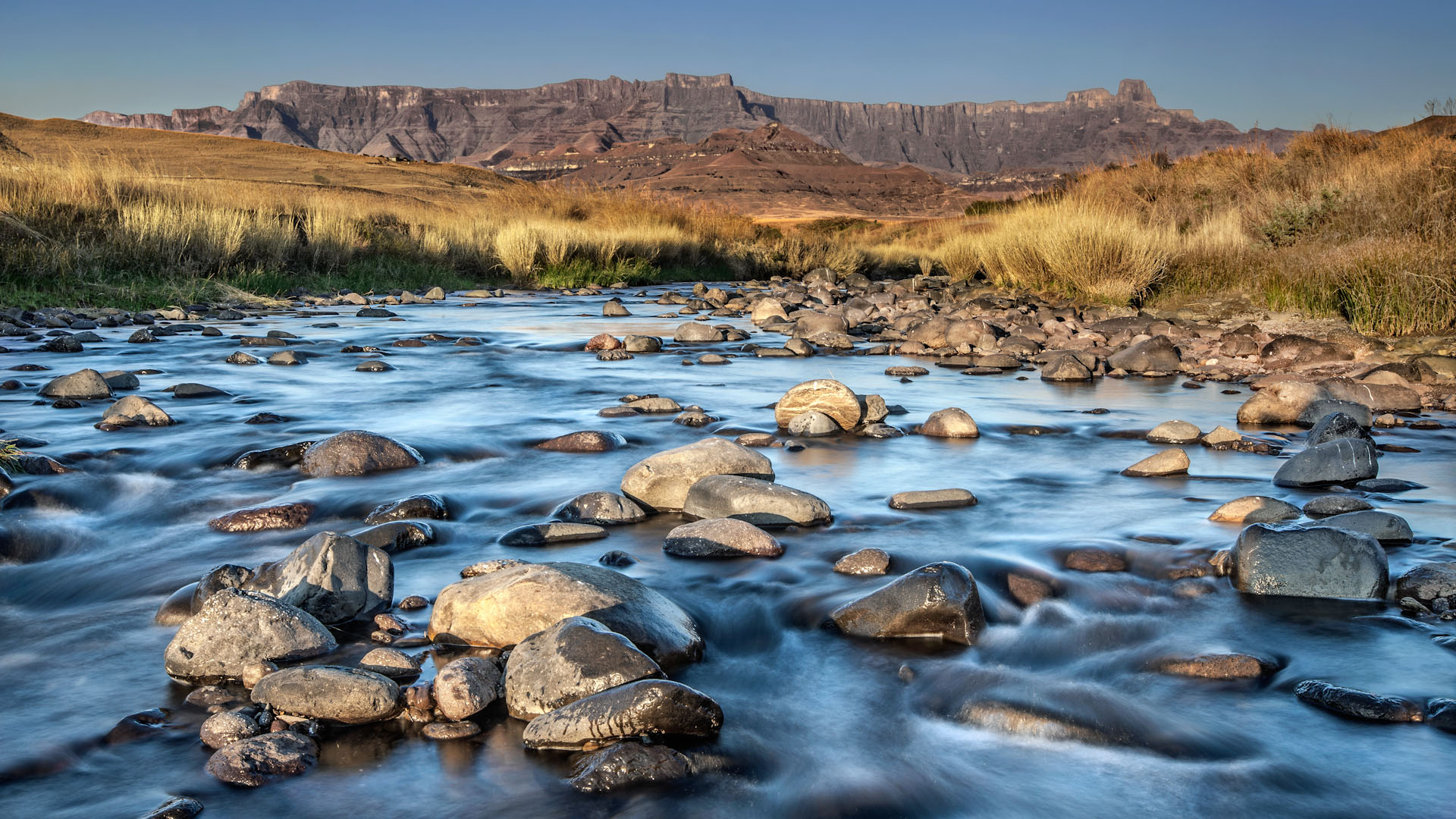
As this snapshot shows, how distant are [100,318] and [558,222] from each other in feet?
39.8

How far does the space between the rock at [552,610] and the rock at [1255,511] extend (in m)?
2.34

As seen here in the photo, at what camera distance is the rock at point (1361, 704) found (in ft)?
7.97

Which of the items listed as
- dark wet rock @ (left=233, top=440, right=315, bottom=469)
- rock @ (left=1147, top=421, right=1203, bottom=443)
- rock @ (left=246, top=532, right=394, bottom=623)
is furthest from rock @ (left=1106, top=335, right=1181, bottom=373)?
rock @ (left=246, top=532, right=394, bottom=623)

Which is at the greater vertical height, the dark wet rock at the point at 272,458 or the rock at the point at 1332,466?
the rock at the point at 1332,466

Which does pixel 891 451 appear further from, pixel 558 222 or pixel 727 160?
pixel 727 160

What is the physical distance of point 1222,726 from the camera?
244 cm

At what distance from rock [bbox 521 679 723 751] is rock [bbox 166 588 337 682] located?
793mm

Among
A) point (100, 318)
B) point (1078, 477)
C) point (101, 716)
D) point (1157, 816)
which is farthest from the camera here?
point (100, 318)

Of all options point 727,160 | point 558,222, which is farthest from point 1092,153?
point 558,222

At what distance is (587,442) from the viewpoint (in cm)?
555

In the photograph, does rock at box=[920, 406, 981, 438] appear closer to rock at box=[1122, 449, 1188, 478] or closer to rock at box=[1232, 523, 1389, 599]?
rock at box=[1122, 449, 1188, 478]

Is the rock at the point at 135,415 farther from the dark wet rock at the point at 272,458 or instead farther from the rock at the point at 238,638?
the rock at the point at 238,638

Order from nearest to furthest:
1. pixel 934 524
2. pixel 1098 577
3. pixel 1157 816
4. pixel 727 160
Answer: pixel 1157 816, pixel 1098 577, pixel 934 524, pixel 727 160

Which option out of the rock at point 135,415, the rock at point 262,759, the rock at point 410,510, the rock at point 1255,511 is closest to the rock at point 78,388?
the rock at point 135,415
